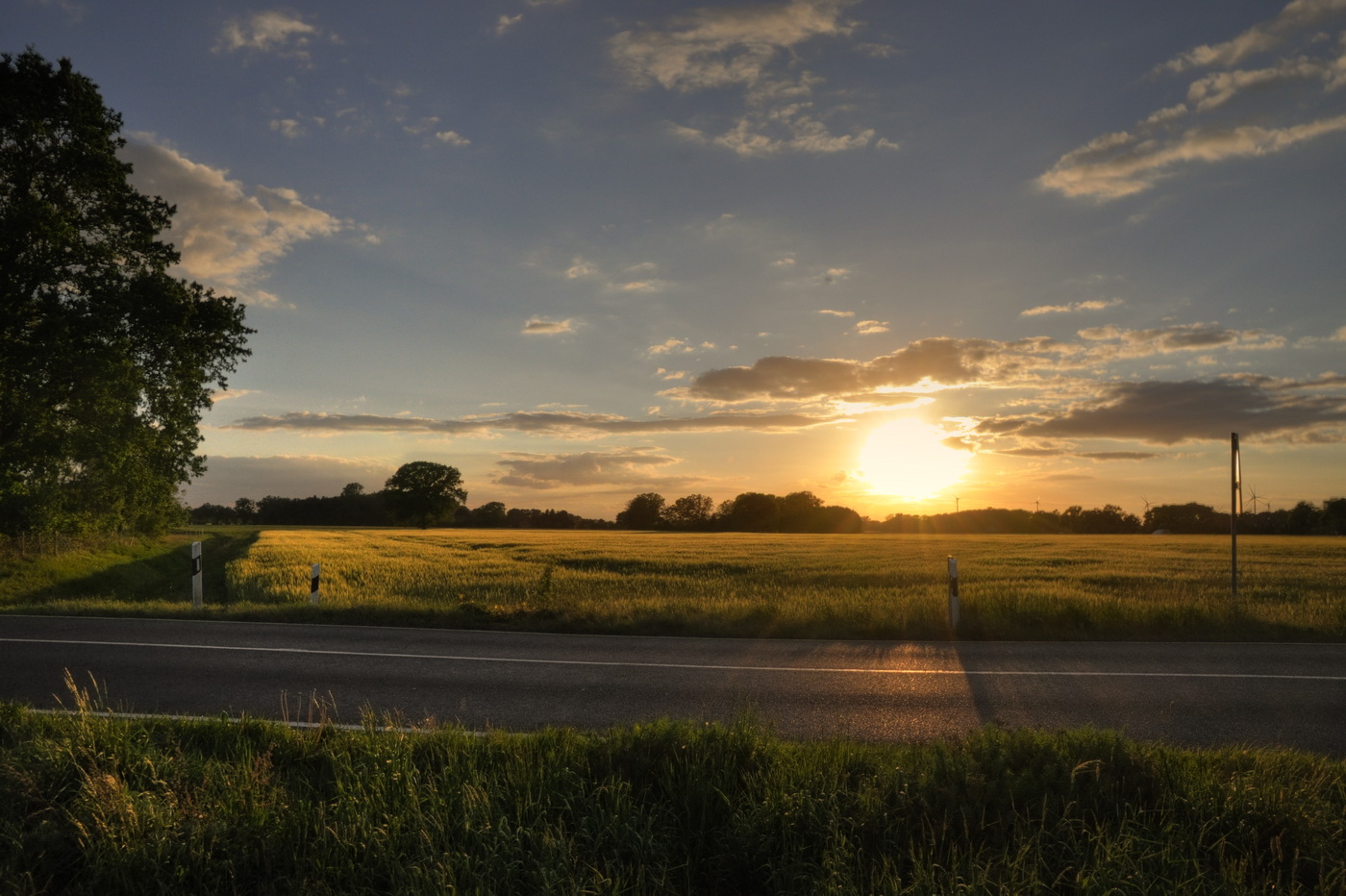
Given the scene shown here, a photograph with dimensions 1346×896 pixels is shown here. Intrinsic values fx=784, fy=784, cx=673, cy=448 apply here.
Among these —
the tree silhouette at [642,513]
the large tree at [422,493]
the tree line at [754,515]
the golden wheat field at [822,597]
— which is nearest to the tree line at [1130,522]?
the tree line at [754,515]

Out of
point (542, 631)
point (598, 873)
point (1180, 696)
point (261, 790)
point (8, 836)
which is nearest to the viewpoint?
point (598, 873)

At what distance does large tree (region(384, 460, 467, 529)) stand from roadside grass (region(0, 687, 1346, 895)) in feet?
355

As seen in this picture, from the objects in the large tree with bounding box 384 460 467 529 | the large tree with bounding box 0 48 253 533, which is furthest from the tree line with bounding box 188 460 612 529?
the large tree with bounding box 0 48 253 533

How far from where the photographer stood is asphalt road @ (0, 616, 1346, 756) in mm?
7273

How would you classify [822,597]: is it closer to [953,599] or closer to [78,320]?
[953,599]

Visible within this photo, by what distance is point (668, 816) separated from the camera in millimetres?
4461

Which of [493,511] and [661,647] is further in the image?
[493,511]

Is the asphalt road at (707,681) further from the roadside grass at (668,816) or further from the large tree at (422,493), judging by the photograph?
the large tree at (422,493)

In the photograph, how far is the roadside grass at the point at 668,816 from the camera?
12.5ft

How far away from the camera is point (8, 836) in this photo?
13.6ft

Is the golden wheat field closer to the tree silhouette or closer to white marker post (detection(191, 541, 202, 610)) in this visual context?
white marker post (detection(191, 541, 202, 610))

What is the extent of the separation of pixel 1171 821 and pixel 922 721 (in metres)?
3.04

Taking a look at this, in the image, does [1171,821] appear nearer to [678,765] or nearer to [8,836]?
[678,765]

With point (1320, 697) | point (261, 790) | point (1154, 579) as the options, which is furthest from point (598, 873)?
point (1154, 579)
